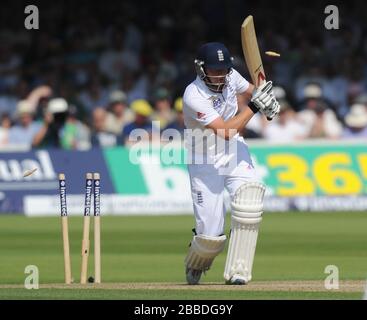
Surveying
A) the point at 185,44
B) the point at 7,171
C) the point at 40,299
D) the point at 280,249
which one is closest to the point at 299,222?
the point at 280,249

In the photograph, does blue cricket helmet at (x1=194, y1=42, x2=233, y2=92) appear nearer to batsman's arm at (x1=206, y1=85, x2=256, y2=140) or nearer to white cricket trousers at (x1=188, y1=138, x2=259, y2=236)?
batsman's arm at (x1=206, y1=85, x2=256, y2=140)

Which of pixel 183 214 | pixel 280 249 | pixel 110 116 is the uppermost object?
pixel 110 116

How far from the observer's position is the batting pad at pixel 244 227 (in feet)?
33.8

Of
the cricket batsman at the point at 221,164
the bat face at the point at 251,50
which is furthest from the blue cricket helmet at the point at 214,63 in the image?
the bat face at the point at 251,50

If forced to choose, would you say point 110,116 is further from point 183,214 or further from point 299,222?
point 299,222

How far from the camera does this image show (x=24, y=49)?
869 inches

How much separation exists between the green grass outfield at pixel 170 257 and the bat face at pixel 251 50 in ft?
5.49

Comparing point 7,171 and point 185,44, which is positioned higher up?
point 185,44

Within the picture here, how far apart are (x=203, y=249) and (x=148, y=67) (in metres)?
11.3

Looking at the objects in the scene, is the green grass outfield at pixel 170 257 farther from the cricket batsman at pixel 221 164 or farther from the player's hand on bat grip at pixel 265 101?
the player's hand on bat grip at pixel 265 101

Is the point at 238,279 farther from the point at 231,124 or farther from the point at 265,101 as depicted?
the point at 265,101

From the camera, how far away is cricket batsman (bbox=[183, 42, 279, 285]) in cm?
1030
